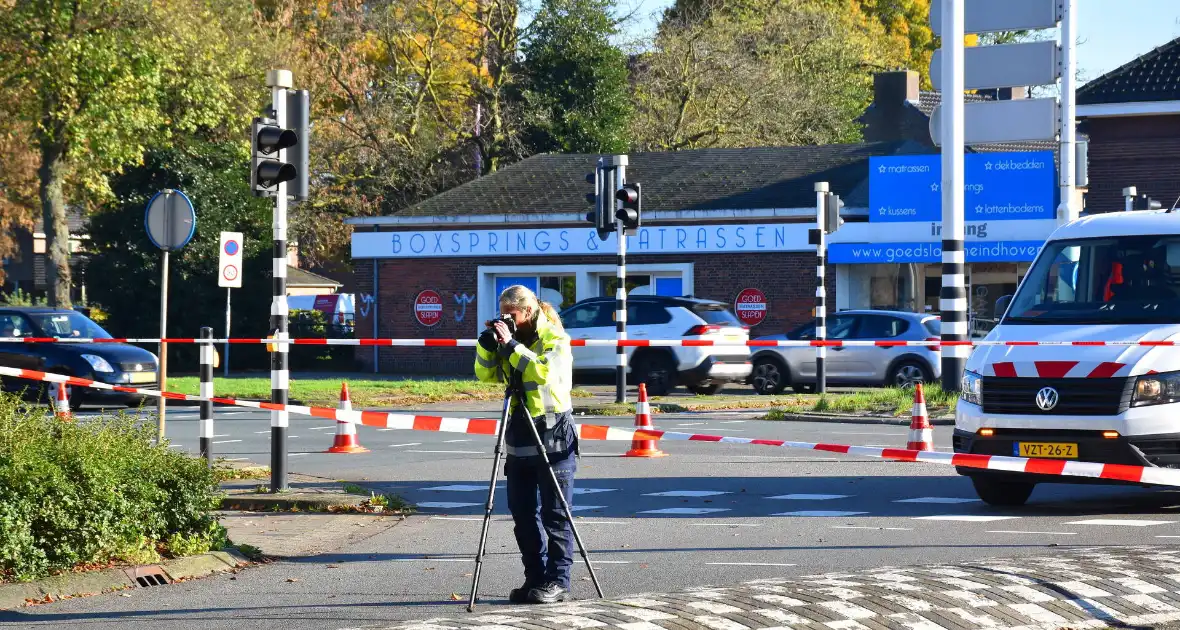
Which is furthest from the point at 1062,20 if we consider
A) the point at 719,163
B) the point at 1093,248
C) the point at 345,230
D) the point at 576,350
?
the point at 345,230

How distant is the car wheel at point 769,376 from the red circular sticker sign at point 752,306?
671 cm

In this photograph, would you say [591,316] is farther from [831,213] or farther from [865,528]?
[865,528]

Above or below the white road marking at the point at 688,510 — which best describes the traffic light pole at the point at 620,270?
above

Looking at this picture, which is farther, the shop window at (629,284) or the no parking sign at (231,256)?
the shop window at (629,284)

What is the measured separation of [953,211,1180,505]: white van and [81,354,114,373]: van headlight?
16.1 metres

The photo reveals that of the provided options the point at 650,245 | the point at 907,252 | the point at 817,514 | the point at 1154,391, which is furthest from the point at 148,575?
the point at 650,245

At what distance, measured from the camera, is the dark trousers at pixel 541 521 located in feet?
25.8

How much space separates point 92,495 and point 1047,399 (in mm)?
6293

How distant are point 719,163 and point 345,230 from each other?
17.3 metres

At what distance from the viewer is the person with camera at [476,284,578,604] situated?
25.6 feet

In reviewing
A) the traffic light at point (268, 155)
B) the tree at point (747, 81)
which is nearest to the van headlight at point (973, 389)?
the traffic light at point (268, 155)

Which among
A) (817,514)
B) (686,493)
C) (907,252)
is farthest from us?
(907,252)

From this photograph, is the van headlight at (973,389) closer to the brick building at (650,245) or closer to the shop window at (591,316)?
the shop window at (591,316)

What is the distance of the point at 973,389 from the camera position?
11172 millimetres
